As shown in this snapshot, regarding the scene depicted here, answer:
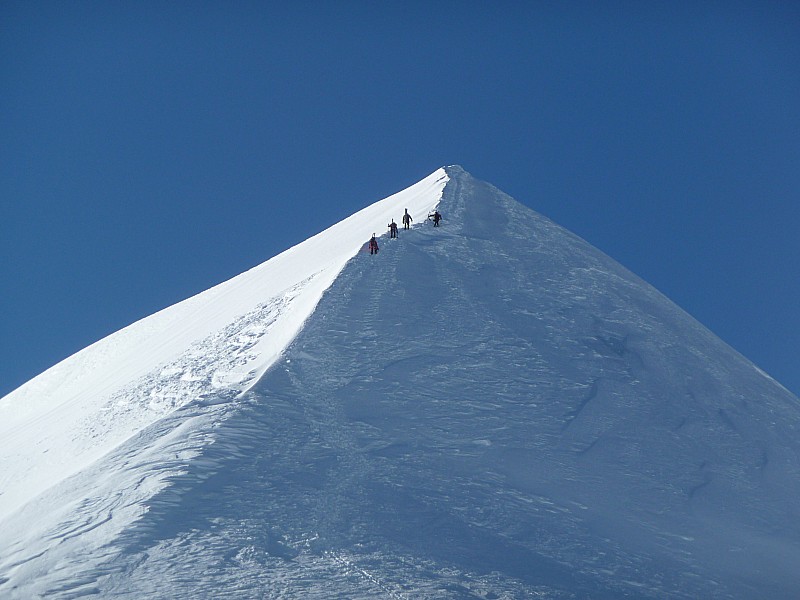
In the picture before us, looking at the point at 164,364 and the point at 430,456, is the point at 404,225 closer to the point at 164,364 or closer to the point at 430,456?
the point at 164,364

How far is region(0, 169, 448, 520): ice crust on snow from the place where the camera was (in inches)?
1179

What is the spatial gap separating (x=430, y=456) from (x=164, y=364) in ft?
40.2

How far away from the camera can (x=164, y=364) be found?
117 ft

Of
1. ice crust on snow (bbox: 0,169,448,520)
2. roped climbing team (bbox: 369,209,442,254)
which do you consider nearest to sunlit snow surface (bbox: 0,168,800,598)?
ice crust on snow (bbox: 0,169,448,520)

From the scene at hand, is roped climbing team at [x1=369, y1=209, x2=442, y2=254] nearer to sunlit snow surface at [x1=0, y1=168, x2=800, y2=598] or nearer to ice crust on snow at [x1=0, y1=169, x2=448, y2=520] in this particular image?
sunlit snow surface at [x1=0, y1=168, x2=800, y2=598]

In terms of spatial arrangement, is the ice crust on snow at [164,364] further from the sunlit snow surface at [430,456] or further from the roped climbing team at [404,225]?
the roped climbing team at [404,225]

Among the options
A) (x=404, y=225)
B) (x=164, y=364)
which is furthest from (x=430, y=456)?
(x=404, y=225)

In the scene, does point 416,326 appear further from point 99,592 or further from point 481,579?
point 99,592

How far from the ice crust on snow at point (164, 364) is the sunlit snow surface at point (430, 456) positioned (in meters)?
0.21

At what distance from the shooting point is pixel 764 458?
106ft

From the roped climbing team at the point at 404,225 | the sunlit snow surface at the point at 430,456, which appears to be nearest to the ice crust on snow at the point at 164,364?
the sunlit snow surface at the point at 430,456

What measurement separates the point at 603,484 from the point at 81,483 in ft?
46.2

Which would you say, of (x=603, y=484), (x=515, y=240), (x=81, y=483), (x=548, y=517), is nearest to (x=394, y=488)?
(x=548, y=517)

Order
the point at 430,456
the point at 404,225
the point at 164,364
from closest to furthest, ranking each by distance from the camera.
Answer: the point at 430,456 < the point at 164,364 < the point at 404,225
